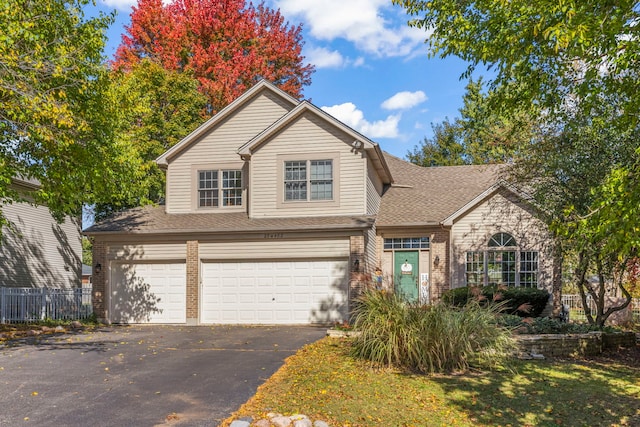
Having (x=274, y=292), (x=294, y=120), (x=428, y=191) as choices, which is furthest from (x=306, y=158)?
(x=428, y=191)

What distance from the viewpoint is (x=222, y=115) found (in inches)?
Answer: 744

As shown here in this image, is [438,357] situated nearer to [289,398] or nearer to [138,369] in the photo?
[289,398]

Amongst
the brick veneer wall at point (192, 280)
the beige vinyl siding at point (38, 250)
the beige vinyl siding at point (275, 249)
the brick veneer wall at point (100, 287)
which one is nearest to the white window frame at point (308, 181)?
the beige vinyl siding at point (275, 249)

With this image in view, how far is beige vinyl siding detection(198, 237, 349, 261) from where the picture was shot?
659 inches

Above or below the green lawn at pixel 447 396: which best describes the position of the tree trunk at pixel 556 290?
above

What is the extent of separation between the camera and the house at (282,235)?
55.7ft

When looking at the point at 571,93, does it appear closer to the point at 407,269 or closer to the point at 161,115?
the point at 407,269

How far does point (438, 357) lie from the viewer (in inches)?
381

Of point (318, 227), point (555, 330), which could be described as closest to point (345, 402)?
point (555, 330)

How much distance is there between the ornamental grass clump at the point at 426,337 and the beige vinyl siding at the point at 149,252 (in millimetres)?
8906

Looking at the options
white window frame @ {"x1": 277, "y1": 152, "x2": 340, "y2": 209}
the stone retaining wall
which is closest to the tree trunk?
the stone retaining wall

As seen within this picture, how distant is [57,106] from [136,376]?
5.84 m

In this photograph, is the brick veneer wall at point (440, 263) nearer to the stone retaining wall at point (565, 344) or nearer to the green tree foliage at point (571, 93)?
the green tree foliage at point (571, 93)

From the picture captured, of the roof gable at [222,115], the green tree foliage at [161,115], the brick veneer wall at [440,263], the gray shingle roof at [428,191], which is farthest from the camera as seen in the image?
the green tree foliage at [161,115]
